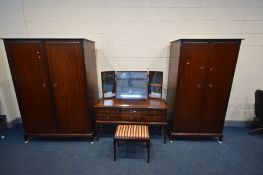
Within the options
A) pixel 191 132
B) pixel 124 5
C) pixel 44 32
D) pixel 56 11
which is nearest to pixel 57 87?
pixel 44 32

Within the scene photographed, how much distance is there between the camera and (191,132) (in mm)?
2545

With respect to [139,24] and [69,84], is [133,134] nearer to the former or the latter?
[69,84]

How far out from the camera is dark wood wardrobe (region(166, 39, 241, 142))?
2145 millimetres

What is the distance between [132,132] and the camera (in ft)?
7.04

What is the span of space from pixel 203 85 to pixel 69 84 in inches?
81.2

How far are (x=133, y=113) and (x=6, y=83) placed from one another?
261cm

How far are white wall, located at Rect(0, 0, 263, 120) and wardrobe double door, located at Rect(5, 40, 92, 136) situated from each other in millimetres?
711

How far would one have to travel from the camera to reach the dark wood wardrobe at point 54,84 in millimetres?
2135

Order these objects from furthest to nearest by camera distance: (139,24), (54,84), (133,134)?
1. (139,24)
2. (54,84)
3. (133,134)

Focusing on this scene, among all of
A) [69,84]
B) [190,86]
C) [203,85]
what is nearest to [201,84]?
[203,85]

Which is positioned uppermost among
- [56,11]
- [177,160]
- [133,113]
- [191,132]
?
[56,11]

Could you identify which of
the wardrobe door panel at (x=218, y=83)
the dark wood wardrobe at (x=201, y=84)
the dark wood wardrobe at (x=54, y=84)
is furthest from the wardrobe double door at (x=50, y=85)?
the wardrobe door panel at (x=218, y=83)

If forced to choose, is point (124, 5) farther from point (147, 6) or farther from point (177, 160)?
point (177, 160)

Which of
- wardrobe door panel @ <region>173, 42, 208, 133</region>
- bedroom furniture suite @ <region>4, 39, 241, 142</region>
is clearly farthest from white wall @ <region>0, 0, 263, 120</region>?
wardrobe door panel @ <region>173, 42, 208, 133</region>
